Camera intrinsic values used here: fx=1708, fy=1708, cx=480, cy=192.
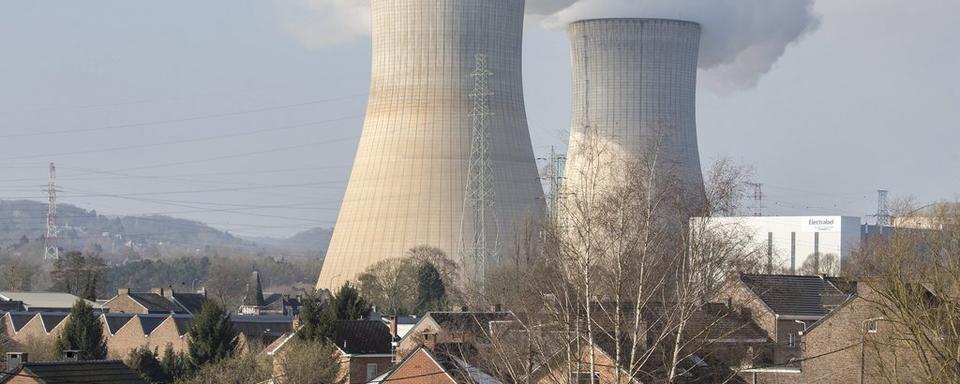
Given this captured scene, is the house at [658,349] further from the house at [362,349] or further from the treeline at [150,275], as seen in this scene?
the treeline at [150,275]

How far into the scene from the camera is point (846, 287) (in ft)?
81.3

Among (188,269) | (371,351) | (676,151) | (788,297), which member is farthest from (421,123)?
(188,269)

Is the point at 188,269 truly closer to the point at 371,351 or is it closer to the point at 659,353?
the point at 371,351

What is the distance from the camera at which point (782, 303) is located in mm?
24797

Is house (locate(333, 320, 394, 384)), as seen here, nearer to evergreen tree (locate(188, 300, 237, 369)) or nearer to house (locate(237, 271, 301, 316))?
evergreen tree (locate(188, 300, 237, 369))

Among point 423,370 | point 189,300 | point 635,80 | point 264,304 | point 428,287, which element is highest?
point 635,80

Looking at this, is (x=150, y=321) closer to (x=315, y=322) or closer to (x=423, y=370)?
(x=315, y=322)

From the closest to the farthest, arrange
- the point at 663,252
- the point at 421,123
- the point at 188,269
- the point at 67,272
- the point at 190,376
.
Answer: the point at 663,252 < the point at 190,376 < the point at 421,123 < the point at 67,272 < the point at 188,269

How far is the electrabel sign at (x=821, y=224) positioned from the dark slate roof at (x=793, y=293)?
28.0m

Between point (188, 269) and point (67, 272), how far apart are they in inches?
1430

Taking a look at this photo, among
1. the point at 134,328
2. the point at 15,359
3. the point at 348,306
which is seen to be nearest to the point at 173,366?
the point at 348,306

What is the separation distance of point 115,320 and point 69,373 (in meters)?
18.9

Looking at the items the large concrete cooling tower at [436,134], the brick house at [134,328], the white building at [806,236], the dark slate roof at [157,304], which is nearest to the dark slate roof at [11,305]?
the dark slate roof at [157,304]

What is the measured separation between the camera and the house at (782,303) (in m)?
23.7
